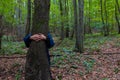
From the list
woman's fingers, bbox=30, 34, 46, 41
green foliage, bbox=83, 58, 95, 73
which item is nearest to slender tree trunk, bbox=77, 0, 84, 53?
green foliage, bbox=83, 58, 95, 73

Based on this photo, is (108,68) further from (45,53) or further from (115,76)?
(45,53)

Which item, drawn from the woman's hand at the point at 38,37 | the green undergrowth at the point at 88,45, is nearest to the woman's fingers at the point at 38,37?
the woman's hand at the point at 38,37

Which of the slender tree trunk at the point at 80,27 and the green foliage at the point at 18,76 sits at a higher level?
the slender tree trunk at the point at 80,27

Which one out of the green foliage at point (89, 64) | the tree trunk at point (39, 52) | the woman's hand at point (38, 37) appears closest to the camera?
the woman's hand at point (38, 37)

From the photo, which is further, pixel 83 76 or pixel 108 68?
pixel 108 68

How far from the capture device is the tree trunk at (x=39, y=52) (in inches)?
176

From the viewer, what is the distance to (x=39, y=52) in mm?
4465

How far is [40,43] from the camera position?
14.5 ft

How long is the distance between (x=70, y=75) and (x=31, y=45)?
3.08m

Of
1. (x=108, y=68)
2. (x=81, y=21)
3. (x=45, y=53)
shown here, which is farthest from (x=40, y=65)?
(x=81, y=21)

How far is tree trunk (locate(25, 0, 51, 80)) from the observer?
4.46 meters

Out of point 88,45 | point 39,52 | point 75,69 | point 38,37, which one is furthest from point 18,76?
point 88,45

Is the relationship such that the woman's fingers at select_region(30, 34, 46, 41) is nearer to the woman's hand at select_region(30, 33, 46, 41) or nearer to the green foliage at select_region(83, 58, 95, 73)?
the woman's hand at select_region(30, 33, 46, 41)

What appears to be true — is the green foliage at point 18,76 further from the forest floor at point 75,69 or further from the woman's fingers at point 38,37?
the woman's fingers at point 38,37
